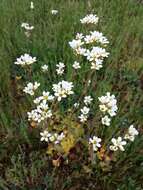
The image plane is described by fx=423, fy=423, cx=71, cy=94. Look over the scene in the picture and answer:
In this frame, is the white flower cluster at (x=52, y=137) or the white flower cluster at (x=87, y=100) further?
the white flower cluster at (x=87, y=100)

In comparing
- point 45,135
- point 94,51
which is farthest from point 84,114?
point 94,51

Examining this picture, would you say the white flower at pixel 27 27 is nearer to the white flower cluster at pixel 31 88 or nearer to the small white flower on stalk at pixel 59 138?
the white flower cluster at pixel 31 88

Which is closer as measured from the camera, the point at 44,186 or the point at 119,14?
the point at 44,186

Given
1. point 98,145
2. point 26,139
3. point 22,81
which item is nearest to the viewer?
point 98,145

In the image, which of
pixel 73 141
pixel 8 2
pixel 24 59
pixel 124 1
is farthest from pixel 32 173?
pixel 124 1

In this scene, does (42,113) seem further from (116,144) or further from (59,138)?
(116,144)

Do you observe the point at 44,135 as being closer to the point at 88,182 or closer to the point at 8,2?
the point at 88,182

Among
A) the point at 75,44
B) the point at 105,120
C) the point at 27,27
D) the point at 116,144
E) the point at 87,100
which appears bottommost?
the point at 116,144

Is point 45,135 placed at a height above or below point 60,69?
below

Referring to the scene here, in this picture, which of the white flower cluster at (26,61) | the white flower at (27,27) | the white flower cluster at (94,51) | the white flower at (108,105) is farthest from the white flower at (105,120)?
the white flower at (27,27)
